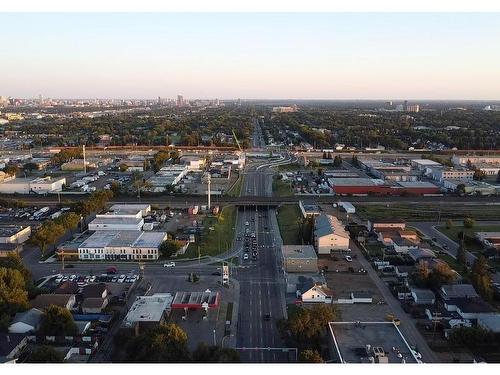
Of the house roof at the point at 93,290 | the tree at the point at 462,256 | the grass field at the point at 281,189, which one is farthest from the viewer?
the grass field at the point at 281,189

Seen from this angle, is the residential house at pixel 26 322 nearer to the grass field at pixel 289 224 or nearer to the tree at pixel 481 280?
the grass field at pixel 289 224

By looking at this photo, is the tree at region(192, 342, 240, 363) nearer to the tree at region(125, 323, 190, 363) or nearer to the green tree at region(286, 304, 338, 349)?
the tree at region(125, 323, 190, 363)

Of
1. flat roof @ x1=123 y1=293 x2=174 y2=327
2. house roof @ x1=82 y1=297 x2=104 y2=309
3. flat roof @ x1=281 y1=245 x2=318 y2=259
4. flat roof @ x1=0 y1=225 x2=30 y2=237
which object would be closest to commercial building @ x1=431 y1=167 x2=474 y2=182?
flat roof @ x1=281 y1=245 x2=318 y2=259

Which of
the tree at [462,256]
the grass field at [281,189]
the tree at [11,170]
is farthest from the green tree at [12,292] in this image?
the tree at [11,170]

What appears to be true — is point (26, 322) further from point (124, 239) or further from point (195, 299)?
point (124, 239)

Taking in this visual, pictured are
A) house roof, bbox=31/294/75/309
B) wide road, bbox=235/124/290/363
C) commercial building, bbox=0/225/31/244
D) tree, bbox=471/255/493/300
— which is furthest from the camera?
commercial building, bbox=0/225/31/244
